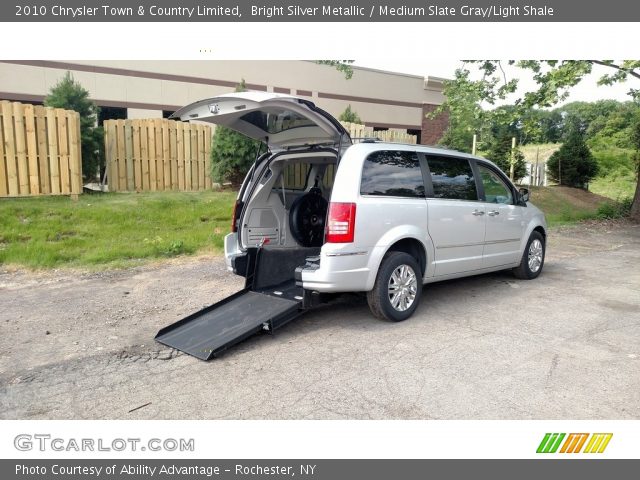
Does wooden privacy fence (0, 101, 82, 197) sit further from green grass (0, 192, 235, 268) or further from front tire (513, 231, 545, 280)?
front tire (513, 231, 545, 280)

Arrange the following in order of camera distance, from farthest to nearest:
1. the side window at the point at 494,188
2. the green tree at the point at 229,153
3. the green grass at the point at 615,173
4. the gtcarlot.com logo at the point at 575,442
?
the green grass at the point at 615,173, the green tree at the point at 229,153, the side window at the point at 494,188, the gtcarlot.com logo at the point at 575,442

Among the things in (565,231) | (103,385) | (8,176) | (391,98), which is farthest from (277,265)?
(391,98)

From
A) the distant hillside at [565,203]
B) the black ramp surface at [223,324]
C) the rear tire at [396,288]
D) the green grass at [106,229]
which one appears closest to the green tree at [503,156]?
the distant hillside at [565,203]

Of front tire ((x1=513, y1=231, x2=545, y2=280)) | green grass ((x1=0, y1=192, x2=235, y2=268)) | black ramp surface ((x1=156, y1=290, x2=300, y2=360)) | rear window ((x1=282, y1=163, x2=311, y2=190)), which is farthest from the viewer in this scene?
green grass ((x1=0, y1=192, x2=235, y2=268))

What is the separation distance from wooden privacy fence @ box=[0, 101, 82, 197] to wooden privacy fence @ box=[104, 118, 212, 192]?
1.63 metres

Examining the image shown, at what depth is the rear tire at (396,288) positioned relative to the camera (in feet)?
16.3

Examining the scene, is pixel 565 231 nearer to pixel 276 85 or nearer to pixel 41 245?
pixel 41 245

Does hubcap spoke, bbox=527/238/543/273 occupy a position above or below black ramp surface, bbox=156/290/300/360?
above

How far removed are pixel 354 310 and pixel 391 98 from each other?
71.3 feet

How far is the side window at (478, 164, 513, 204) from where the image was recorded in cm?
640

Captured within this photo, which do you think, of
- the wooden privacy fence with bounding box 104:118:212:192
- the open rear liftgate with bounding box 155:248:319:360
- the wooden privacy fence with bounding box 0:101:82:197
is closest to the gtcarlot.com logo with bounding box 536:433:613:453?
the open rear liftgate with bounding box 155:248:319:360

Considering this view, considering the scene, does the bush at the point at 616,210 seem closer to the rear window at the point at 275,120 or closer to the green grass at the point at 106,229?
the green grass at the point at 106,229

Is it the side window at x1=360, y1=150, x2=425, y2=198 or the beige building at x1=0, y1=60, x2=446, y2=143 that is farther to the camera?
the beige building at x1=0, y1=60, x2=446, y2=143

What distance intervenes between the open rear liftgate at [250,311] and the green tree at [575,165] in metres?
17.2
